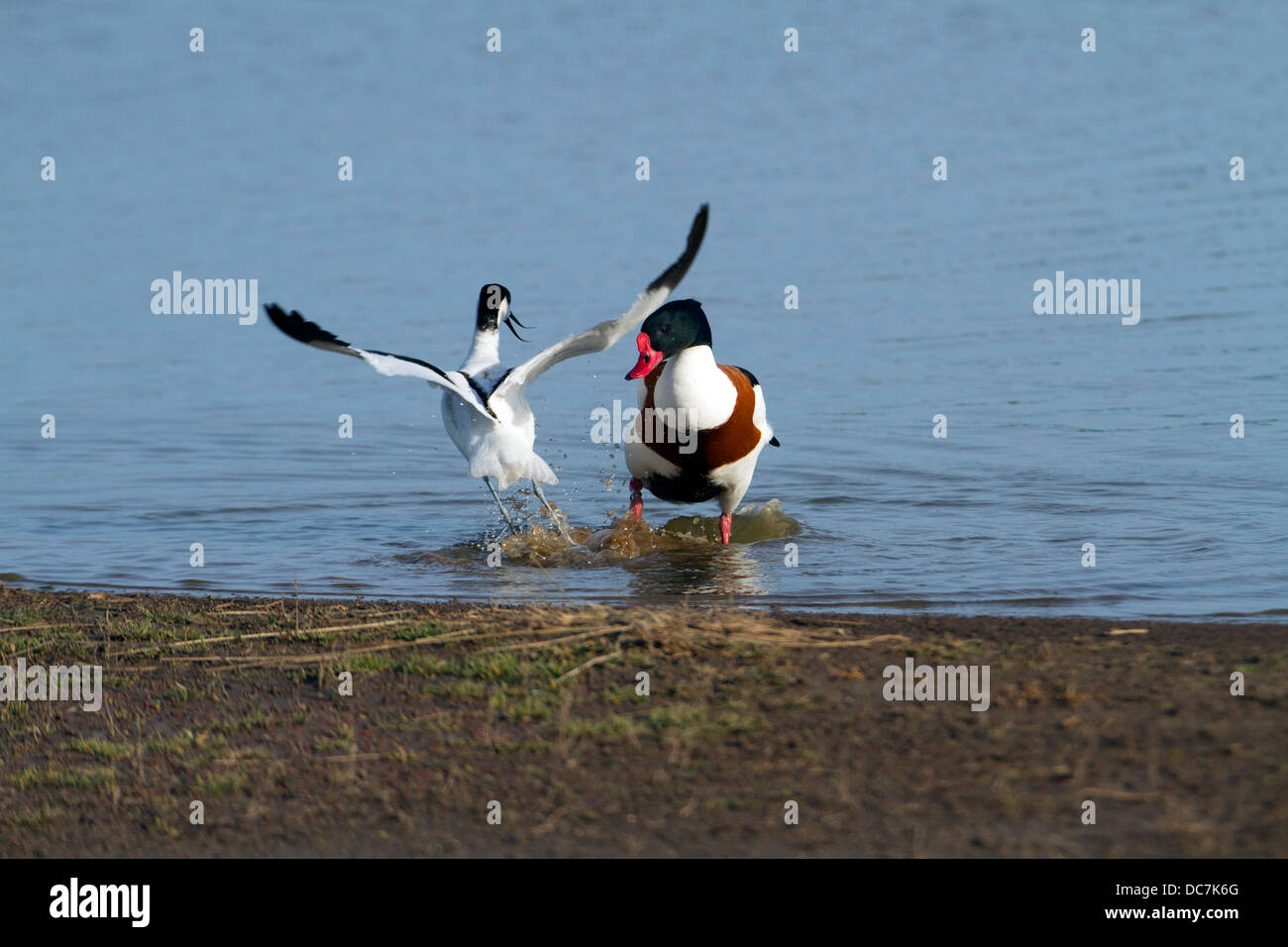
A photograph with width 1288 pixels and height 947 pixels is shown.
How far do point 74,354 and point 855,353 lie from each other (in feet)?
27.9

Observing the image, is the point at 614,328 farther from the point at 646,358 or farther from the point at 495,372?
the point at 495,372

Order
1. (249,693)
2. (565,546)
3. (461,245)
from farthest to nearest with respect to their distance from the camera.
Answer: (461,245) → (565,546) → (249,693)

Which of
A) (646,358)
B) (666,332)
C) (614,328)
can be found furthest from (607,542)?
(614,328)

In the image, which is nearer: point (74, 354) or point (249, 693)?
point (249, 693)

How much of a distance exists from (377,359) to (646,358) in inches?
78.7

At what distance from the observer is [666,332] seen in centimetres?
878

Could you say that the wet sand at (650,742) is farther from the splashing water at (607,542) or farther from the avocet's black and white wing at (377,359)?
the splashing water at (607,542)

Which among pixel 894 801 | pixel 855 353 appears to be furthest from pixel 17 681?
pixel 855 353

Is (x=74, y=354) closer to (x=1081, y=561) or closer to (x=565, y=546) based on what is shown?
(x=565, y=546)

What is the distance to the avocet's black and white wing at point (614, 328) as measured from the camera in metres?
7.04

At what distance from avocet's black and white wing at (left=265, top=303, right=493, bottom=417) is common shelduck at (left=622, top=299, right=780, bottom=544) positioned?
43.5 inches

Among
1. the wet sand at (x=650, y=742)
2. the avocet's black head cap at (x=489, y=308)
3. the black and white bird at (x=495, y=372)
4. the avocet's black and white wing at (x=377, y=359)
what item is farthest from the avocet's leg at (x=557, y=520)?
the wet sand at (x=650, y=742)

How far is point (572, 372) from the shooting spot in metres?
15.6
